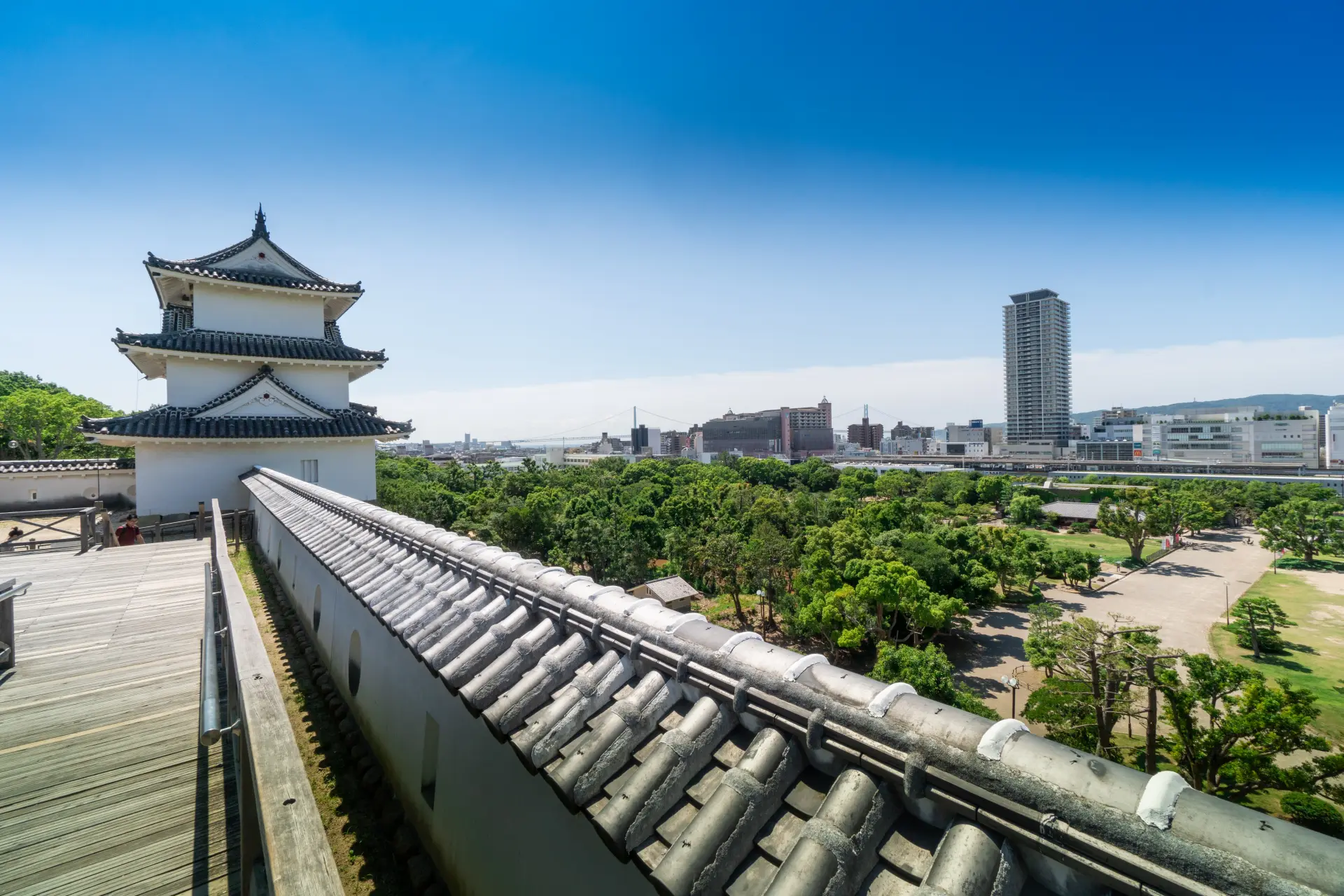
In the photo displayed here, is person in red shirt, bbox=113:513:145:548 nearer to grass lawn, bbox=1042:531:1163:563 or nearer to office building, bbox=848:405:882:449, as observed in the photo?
grass lawn, bbox=1042:531:1163:563

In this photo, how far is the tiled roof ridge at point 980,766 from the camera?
1.06 meters

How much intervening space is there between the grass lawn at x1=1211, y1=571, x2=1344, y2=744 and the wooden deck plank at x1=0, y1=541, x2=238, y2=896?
22.7m

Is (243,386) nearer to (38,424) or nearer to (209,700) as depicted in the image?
(209,700)

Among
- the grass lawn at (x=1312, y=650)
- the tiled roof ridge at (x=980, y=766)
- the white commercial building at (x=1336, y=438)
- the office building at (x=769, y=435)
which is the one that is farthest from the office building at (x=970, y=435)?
the tiled roof ridge at (x=980, y=766)

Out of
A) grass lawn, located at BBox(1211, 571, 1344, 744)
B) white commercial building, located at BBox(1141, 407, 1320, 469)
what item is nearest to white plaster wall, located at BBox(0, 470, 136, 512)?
grass lawn, located at BBox(1211, 571, 1344, 744)

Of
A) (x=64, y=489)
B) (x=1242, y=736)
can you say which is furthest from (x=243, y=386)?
(x=1242, y=736)

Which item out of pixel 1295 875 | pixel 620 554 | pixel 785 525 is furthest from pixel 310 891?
pixel 785 525

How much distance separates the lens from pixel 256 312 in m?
14.1

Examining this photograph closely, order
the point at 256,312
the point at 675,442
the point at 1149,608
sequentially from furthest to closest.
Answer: the point at 675,442
the point at 1149,608
the point at 256,312

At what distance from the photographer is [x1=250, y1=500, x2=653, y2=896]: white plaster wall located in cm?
211

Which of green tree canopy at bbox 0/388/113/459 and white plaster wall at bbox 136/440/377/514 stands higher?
green tree canopy at bbox 0/388/113/459

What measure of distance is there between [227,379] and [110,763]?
523 inches

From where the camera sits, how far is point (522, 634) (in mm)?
2717

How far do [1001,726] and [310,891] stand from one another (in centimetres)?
203
